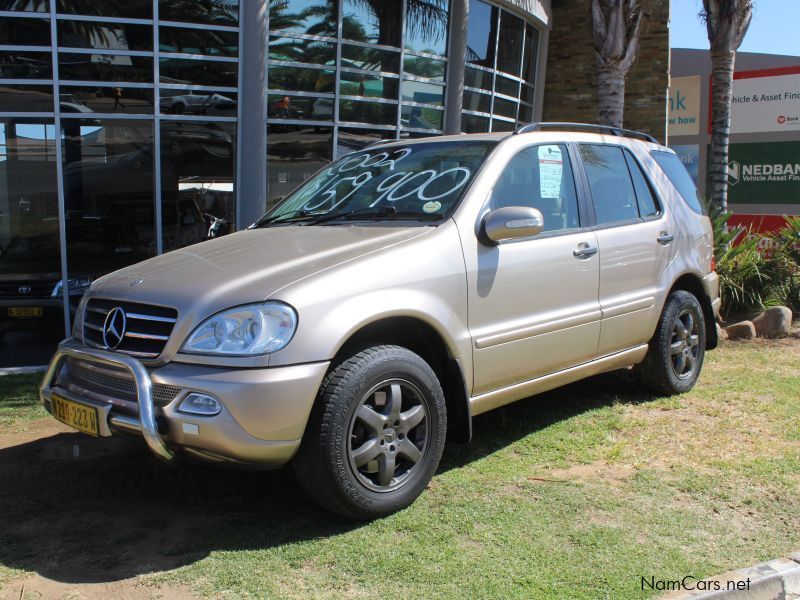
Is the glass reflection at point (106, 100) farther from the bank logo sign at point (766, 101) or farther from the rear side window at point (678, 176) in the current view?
the bank logo sign at point (766, 101)

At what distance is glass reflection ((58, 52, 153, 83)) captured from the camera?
8578mm

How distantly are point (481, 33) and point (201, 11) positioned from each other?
17.2 ft

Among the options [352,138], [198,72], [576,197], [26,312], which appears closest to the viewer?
[576,197]

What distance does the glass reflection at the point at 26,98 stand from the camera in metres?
8.46

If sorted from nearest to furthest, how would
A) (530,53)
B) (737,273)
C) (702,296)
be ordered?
(702,296) → (737,273) → (530,53)

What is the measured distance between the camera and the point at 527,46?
47.2ft

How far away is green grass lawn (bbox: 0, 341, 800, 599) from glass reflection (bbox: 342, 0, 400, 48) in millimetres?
6970

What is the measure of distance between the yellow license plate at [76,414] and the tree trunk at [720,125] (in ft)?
33.4

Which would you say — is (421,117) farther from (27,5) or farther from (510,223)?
(510,223)

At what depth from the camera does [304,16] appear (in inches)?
396

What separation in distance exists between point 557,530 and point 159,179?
6.99 meters

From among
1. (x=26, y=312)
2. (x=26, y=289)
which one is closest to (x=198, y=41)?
(x=26, y=289)

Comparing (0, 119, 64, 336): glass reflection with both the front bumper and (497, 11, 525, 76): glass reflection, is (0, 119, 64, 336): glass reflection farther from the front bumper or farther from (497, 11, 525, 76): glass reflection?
(497, 11, 525, 76): glass reflection

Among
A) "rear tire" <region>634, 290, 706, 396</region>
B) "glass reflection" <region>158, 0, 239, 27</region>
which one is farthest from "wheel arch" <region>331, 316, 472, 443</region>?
"glass reflection" <region>158, 0, 239, 27</region>
